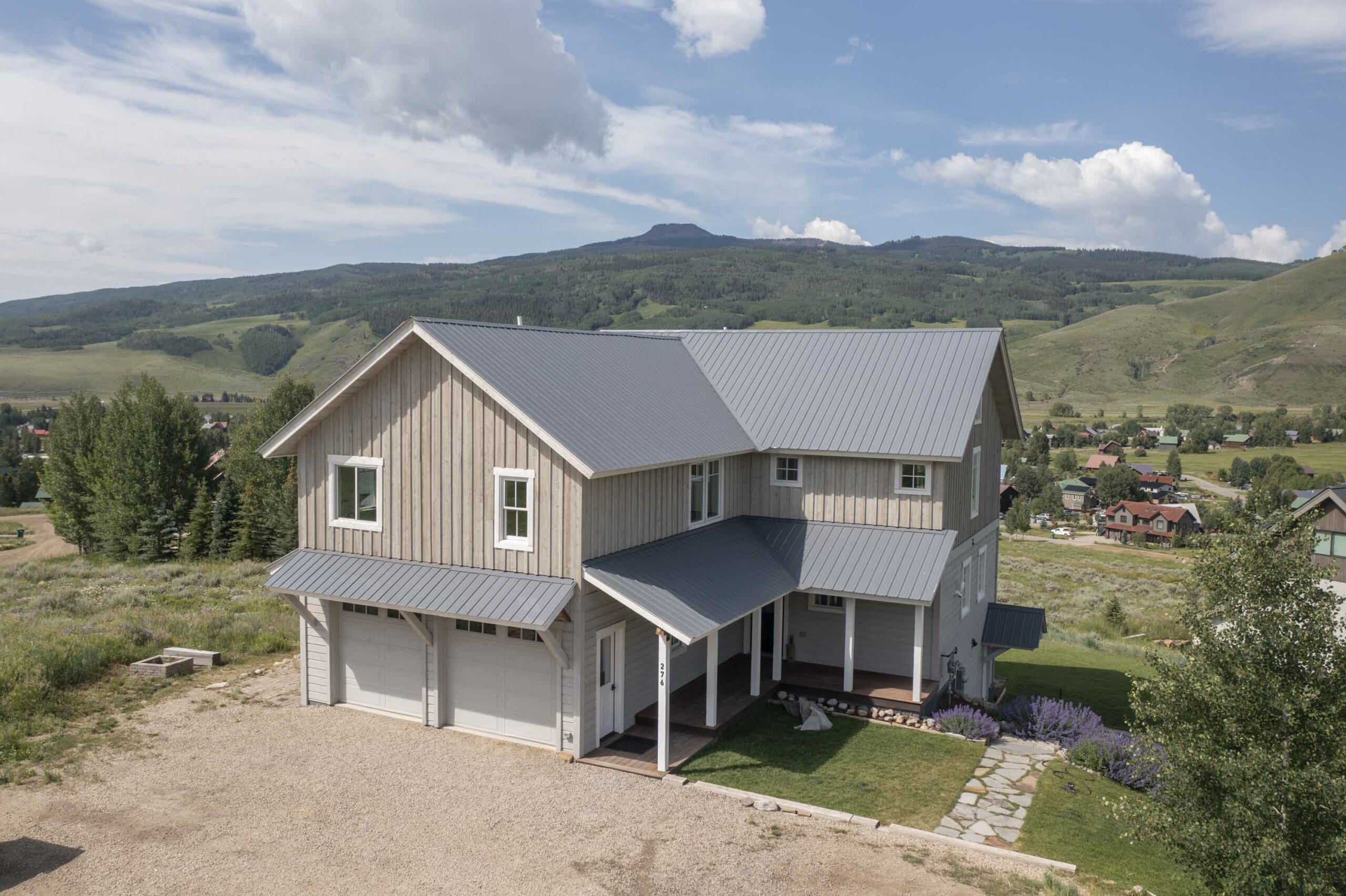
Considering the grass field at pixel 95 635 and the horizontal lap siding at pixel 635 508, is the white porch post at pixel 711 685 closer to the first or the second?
the horizontal lap siding at pixel 635 508

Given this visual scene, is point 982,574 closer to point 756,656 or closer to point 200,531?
point 756,656

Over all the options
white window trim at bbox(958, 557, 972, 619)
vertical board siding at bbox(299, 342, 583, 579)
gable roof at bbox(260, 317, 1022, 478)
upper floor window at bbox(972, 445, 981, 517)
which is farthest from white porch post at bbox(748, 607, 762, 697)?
upper floor window at bbox(972, 445, 981, 517)

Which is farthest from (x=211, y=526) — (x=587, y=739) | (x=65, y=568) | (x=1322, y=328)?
(x=1322, y=328)

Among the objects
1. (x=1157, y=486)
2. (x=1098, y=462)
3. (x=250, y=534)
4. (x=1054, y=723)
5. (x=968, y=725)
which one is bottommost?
(x=1157, y=486)

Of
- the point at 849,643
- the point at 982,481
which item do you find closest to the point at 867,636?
the point at 849,643

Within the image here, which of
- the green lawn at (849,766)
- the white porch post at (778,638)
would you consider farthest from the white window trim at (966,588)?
the green lawn at (849,766)
